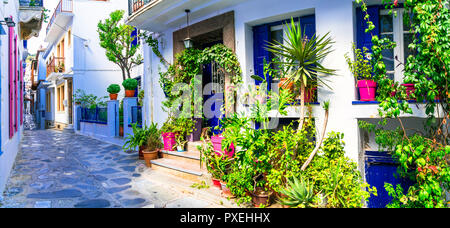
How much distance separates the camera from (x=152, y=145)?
7098 mm

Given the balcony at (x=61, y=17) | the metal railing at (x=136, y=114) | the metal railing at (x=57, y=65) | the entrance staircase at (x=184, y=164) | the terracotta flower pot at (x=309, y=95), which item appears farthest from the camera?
the metal railing at (x=57, y=65)

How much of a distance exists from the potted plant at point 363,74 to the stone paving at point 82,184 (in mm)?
3172

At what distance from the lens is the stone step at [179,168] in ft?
17.9

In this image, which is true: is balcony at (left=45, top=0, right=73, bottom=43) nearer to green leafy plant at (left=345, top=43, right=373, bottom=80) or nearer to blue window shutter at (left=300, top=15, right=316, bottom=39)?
blue window shutter at (left=300, top=15, right=316, bottom=39)

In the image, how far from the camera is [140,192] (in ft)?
16.6

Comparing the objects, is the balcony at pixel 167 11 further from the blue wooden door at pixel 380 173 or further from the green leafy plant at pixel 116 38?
the green leafy plant at pixel 116 38

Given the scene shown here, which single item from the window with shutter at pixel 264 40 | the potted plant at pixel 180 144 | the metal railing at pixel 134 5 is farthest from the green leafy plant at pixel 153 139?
the metal railing at pixel 134 5

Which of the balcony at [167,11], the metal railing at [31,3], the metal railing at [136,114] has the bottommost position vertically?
the metal railing at [136,114]

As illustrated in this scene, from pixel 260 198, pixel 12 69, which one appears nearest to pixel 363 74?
pixel 260 198

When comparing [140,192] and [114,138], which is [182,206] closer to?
[140,192]
